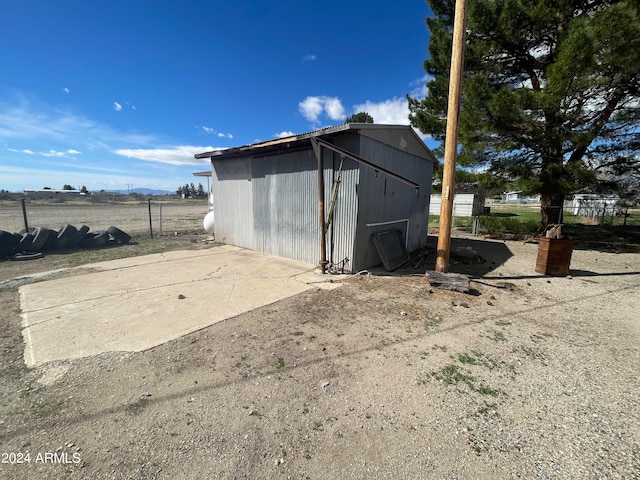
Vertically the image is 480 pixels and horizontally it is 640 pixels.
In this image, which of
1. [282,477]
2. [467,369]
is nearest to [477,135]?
[467,369]

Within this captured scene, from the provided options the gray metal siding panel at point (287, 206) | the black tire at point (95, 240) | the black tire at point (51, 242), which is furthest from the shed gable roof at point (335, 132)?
the black tire at point (51, 242)

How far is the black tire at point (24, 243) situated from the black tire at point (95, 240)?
1.15m

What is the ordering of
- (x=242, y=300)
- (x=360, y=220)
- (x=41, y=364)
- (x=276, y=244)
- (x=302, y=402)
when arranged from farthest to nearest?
(x=276, y=244)
(x=360, y=220)
(x=242, y=300)
(x=41, y=364)
(x=302, y=402)

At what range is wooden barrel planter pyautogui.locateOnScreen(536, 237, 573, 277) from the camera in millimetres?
5926

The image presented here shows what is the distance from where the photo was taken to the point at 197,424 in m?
1.96

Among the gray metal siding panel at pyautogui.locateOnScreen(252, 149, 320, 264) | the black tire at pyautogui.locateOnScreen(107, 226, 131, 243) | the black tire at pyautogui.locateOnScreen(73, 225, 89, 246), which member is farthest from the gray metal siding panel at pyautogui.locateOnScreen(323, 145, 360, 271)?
the black tire at pyautogui.locateOnScreen(73, 225, 89, 246)

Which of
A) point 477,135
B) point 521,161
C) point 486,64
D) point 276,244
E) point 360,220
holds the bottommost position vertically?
point 276,244

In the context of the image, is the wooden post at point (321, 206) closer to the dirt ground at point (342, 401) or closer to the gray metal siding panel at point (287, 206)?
the gray metal siding panel at point (287, 206)

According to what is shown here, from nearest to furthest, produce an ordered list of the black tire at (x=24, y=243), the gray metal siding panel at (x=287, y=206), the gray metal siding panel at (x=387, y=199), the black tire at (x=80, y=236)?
the gray metal siding panel at (x=387, y=199) < the gray metal siding panel at (x=287, y=206) < the black tire at (x=24, y=243) < the black tire at (x=80, y=236)

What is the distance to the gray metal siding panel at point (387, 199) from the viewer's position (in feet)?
19.5

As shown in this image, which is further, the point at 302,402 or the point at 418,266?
the point at 418,266

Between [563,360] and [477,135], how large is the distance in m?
8.16

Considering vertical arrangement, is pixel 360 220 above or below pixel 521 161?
below

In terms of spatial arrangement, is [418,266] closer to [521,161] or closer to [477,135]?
[477,135]
